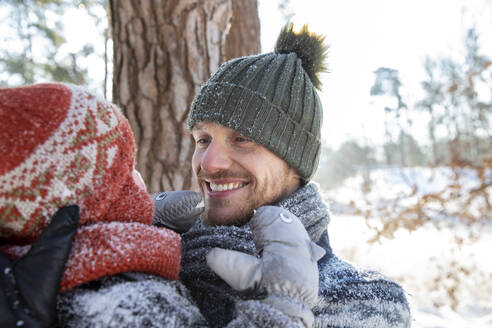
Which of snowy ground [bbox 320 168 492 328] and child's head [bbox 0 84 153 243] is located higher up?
child's head [bbox 0 84 153 243]

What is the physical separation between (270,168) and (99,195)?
3.35ft

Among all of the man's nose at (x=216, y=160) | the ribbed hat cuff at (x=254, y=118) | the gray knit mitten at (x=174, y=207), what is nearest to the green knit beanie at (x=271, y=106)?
the ribbed hat cuff at (x=254, y=118)

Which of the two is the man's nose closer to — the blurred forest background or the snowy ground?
the blurred forest background

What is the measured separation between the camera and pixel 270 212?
1.17 meters

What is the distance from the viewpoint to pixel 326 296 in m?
1.42

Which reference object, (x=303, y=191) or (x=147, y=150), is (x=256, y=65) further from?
(x=147, y=150)

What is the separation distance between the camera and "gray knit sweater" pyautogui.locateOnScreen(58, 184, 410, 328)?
86 cm

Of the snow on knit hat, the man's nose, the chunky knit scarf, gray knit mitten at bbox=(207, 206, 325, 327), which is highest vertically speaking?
the snow on knit hat

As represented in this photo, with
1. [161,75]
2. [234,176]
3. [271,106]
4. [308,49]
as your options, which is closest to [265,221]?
[234,176]

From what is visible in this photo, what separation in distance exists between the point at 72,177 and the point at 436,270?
9.93 metres

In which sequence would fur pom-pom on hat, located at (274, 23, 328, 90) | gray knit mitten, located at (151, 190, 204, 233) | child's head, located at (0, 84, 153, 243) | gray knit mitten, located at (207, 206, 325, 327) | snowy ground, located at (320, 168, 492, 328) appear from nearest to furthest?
child's head, located at (0, 84, 153, 243)
gray knit mitten, located at (207, 206, 325, 327)
gray knit mitten, located at (151, 190, 204, 233)
fur pom-pom on hat, located at (274, 23, 328, 90)
snowy ground, located at (320, 168, 492, 328)

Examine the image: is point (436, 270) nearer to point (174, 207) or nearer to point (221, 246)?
point (174, 207)

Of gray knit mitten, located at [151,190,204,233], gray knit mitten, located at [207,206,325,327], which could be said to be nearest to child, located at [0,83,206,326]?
gray knit mitten, located at [207,206,325,327]

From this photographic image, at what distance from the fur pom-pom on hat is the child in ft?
4.74
